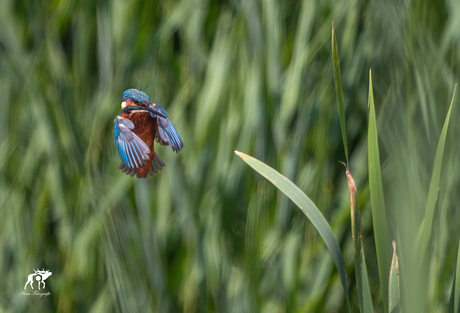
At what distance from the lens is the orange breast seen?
1.08ft

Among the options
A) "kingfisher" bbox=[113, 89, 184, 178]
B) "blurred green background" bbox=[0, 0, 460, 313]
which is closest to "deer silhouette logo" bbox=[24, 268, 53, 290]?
"blurred green background" bbox=[0, 0, 460, 313]

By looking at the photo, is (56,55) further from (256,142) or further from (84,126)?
(256,142)

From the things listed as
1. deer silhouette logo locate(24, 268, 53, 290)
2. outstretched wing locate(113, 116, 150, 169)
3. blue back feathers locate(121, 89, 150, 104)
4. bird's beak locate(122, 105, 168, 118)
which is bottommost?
deer silhouette logo locate(24, 268, 53, 290)

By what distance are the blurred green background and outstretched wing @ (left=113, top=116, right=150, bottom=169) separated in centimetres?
4

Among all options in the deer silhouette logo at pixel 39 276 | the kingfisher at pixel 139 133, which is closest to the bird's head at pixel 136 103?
the kingfisher at pixel 139 133

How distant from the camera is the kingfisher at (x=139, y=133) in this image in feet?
1.05

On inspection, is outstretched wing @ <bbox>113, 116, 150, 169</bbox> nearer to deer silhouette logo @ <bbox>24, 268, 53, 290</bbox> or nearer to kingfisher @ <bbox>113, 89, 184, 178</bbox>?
kingfisher @ <bbox>113, 89, 184, 178</bbox>

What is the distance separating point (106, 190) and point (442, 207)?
0.28m

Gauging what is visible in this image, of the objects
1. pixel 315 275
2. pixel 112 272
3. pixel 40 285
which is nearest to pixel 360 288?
pixel 315 275

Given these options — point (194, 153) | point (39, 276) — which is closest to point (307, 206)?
point (194, 153)

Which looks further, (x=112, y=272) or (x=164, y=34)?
(x=164, y=34)

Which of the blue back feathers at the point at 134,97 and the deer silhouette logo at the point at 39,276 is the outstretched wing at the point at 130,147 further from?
the deer silhouette logo at the point at 39,276

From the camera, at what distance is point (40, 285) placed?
379 millimetres

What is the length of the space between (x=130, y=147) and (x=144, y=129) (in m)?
0.02
